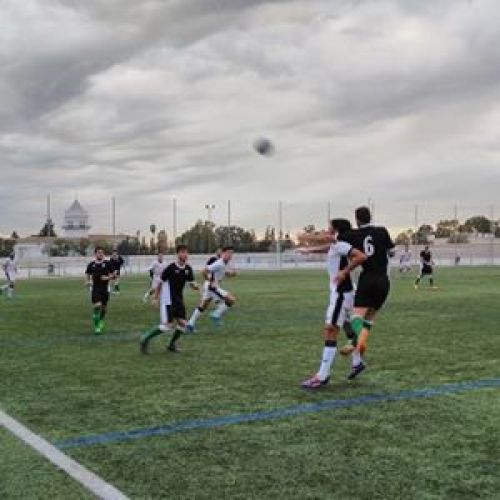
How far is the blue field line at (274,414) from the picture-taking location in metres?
6.84

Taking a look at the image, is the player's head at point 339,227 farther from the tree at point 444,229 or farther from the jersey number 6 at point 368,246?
the tree at point 444,229

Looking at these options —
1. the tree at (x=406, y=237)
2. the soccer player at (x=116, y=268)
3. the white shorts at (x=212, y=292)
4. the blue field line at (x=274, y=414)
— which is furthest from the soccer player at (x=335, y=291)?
the tree at (x=406, y=237)

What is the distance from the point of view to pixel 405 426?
7.07 metres

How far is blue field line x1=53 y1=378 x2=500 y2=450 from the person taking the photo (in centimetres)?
684

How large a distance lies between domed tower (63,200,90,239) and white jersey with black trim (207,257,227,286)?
3779 inches

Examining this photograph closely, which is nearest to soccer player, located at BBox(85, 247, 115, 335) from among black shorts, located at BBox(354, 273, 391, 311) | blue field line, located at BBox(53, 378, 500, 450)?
black shorts, located at BBox(354, 273, 391, 311)

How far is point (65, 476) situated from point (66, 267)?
2581 inches

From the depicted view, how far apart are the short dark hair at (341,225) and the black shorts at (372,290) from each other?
627 millimetres

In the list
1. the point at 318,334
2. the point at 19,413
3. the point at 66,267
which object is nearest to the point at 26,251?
the point at 66,267

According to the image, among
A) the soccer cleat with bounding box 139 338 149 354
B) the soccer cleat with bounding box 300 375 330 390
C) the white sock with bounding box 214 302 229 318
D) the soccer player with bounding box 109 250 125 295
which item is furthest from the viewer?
the soccer player with bounding box 109 250 125 295

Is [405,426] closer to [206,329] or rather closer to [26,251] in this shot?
[206,329]

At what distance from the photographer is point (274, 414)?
25.2 feet

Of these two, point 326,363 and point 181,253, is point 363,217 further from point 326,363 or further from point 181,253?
point 181,253

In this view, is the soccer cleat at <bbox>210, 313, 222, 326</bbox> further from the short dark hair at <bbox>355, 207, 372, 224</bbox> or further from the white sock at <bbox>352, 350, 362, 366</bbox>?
the short dark hair at <bbox>355, 207, 372, 224</bbox>
